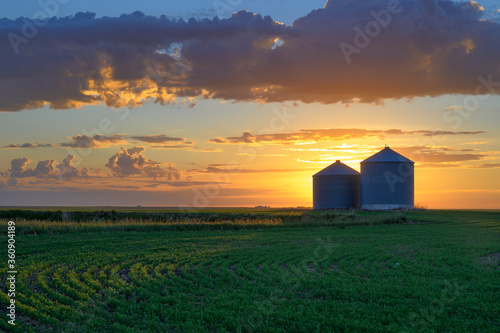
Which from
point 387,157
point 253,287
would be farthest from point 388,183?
point 253,287

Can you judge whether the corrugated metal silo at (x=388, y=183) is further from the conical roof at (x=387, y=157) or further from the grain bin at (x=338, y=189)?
the grain bin at (x=338, y=189)

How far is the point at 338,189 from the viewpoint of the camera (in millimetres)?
84875

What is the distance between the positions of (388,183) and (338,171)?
371 inches

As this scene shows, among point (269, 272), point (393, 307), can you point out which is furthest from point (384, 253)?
point (393, 307)

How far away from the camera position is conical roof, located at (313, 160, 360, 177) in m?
85.6

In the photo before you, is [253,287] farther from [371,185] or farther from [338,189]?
[338,189]

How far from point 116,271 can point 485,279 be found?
1461cm

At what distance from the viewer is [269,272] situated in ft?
67.4

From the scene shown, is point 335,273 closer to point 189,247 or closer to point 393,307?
point 393,307

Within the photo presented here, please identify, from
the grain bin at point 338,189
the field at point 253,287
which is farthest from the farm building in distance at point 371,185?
the field at point 253,287

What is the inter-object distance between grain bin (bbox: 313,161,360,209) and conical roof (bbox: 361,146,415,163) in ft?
15.0

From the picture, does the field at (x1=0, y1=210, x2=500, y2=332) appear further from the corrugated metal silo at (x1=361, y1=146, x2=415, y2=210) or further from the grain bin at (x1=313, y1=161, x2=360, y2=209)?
the grain bin at (x1=313, y1=161, x2=360, y2=209)

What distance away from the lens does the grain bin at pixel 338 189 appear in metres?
84.8

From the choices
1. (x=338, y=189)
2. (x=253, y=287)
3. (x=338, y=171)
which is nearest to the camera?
(x=253, y=287)
